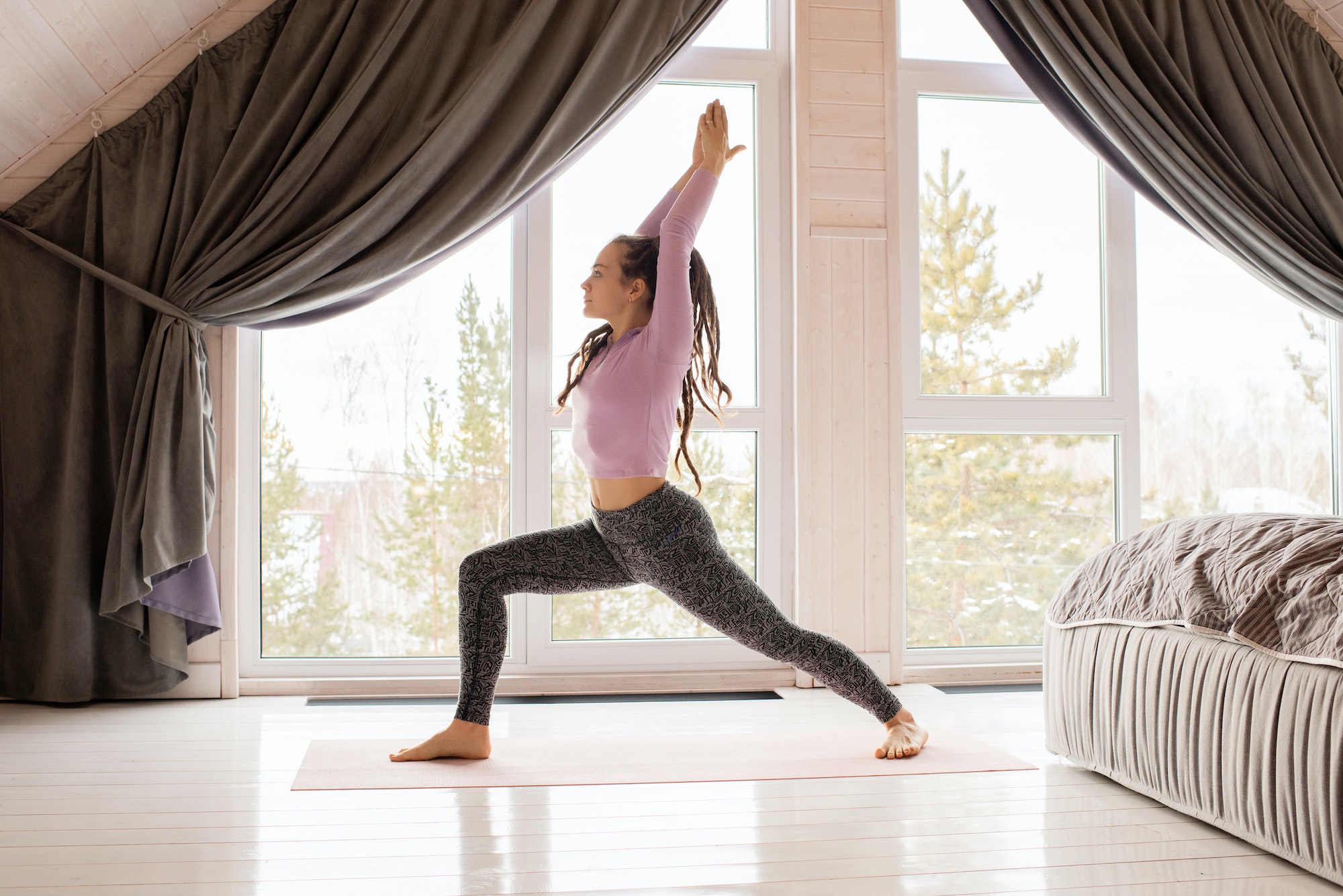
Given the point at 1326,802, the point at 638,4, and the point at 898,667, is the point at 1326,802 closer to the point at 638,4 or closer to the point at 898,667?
the point at 898,667

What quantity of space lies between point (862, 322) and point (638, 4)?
1208 millimetres

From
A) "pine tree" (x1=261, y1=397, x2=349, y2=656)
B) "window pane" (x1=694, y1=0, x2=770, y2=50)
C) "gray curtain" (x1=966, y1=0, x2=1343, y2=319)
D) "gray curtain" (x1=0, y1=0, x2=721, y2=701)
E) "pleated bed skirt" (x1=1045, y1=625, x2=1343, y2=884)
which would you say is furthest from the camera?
"window pane" (x1=694, y1=0, x2=770, y2=50)

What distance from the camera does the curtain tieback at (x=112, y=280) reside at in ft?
9.05

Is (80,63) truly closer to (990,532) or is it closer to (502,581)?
(502,581)

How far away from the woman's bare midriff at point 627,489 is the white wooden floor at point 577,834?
609mm

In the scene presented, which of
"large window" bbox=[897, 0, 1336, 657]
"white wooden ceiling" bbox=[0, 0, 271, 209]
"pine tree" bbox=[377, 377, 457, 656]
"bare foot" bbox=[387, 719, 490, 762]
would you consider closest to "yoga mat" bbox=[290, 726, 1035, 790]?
"bare foot" bbox=[387, 719, 490, 762]

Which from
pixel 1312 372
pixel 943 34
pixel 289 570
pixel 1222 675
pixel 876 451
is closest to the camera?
pixel 1222 675

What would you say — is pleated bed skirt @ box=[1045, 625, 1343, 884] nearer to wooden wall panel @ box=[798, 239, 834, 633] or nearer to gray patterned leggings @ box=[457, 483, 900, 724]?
gray patterned leggings @ box=[457, 483, 900, 724]

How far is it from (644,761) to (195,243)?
1.94 metres

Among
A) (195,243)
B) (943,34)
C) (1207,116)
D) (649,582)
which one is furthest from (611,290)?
(1207,116)

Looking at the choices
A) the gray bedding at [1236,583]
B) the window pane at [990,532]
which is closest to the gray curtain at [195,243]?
the window pane at [990,532]

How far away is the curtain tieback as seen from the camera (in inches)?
109

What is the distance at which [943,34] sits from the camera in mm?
3396

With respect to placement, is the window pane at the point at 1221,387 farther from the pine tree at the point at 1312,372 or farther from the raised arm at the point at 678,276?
the raised arm at the point at 678,276
